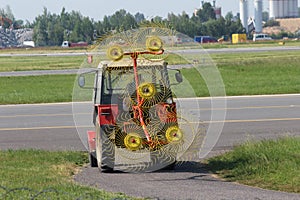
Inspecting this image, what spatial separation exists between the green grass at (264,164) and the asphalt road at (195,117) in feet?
1.18

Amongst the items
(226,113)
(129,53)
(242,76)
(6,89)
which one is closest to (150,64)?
(129,53)

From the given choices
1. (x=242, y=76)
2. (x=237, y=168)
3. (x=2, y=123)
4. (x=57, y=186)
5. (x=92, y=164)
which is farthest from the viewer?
(x=242, y=76)

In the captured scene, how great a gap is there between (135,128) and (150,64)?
1.19m

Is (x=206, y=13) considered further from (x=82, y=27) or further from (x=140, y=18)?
(x=140, y=18)

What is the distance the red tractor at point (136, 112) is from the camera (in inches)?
513

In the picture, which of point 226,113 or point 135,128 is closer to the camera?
point 135,128

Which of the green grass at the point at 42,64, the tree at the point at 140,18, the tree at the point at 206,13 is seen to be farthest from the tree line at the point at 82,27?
the tree at the point at 140,18

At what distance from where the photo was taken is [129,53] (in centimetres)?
1338

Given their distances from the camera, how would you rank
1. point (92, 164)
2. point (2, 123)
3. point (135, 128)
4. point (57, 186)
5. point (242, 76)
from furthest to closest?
point (242, 76)
point (2, 123)
point (92, 164)
point (135, 128)
point (57, 186)

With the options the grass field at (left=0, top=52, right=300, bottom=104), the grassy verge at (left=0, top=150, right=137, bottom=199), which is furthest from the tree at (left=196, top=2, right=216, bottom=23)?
the grassy verge at (left=0, top=150, right=137, bottom=199)

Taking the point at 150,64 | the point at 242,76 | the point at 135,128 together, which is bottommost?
the point at 242,76

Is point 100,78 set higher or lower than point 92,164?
higher

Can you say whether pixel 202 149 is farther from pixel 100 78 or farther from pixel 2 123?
pixel 2 123

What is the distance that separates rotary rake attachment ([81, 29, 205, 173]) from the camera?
13.0m
